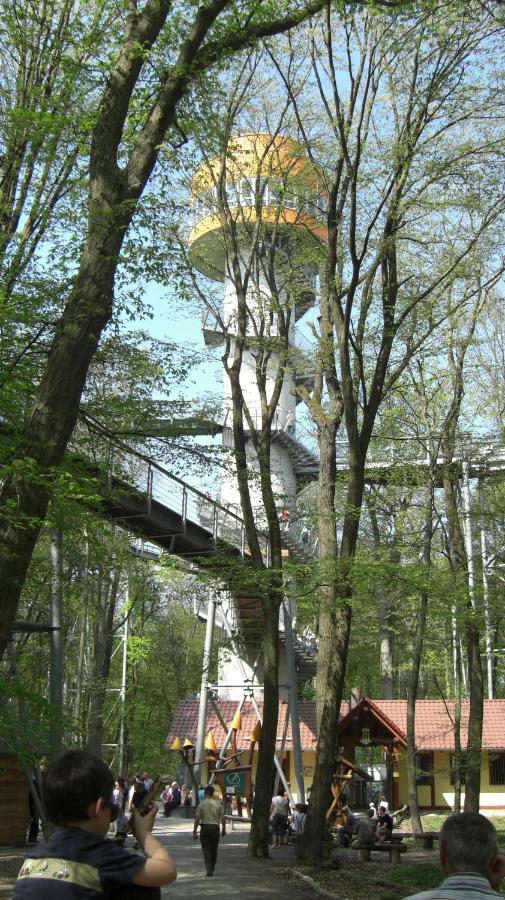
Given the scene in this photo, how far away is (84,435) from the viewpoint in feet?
48.1

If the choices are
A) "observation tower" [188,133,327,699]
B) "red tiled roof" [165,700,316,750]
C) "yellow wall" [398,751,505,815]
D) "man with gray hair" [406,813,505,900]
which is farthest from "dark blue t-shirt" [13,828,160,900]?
"yellow wall" [398,751,505,815]

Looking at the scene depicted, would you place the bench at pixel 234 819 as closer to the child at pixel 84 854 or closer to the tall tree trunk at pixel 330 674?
the tall tree trunk at pixel 330 674

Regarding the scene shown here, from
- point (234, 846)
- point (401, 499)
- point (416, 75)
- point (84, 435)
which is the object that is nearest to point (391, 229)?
point (416, 75)

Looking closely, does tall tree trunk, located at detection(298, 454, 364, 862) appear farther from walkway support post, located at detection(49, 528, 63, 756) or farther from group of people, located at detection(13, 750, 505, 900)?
group of people, located at detection(13, 750, 505, 900)

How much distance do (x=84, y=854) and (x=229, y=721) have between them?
2947 centimetres

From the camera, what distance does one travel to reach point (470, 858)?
2.78 meters

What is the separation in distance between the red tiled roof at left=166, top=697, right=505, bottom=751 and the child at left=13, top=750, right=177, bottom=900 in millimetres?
27576

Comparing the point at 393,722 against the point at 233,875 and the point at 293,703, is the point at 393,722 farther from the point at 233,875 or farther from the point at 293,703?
the point at 233,875

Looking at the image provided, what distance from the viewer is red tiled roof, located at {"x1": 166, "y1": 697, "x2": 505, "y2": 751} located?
30.4 metres

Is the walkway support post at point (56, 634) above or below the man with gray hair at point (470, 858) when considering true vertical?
above

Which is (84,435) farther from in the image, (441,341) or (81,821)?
(81,821)

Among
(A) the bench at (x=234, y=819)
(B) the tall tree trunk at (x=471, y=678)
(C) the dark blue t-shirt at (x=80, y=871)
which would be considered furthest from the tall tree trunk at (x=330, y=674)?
(C) the dark blue t-shirt at (x=80, y=871)

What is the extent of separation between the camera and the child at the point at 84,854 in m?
2.79

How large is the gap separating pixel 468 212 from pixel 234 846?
42.7ft
